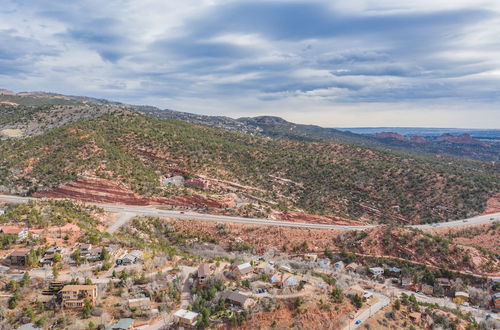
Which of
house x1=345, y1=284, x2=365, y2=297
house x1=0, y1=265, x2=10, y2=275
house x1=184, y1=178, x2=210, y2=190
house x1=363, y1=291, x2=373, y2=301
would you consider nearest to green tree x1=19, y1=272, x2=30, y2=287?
house x1=0, y1=265, x2=10, y2=275

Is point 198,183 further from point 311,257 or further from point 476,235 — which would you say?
point 476,235

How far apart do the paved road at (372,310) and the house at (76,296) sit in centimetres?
2058

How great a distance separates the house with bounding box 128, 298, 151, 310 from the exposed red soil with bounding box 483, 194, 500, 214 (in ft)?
222

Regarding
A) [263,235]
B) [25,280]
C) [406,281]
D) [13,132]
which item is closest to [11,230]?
[25,280]

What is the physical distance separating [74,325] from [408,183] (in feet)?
235

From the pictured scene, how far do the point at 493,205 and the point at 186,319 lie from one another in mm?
70107

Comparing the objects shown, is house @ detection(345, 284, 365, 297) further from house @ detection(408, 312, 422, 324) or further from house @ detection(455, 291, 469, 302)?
house @ detection(455, 291, 469, 302)

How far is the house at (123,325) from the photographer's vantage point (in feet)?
80.5

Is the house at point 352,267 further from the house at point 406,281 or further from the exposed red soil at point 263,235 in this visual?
the house at point 406,281

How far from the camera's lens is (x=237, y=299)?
2842cm

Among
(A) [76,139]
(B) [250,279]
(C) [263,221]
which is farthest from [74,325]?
(A) [76,139]

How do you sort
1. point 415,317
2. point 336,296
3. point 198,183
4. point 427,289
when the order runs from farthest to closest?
point 198,183 → point 427,289 → point 336,296 → point 415,317

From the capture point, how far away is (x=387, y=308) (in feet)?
100

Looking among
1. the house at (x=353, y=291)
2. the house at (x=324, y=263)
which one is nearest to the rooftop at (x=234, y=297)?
the house at (x=353, y=291)
